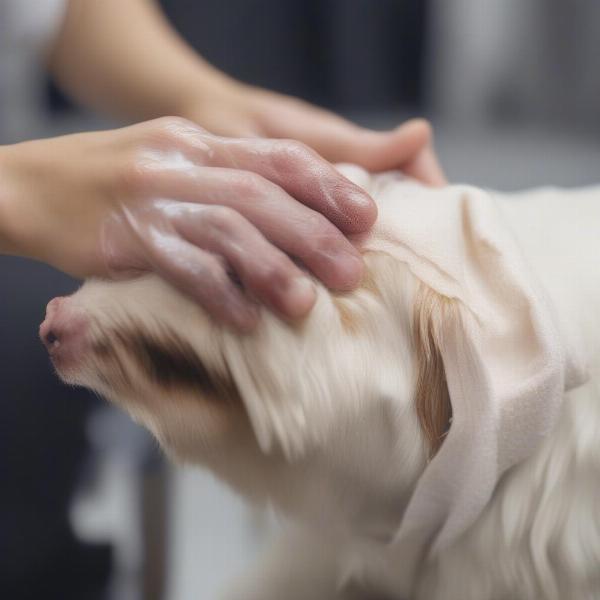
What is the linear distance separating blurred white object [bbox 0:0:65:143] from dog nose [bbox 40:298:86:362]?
0.25m

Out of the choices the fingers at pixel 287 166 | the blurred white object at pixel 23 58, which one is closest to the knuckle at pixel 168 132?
the fingers at pixel 287 166

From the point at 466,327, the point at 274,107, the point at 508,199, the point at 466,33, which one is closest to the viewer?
the point at 466,327

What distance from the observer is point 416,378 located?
333mm

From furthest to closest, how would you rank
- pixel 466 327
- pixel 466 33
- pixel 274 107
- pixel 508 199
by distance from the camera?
pixel 466 33 → pixel 274 107 → pixel 508 199 → pixel 466 327

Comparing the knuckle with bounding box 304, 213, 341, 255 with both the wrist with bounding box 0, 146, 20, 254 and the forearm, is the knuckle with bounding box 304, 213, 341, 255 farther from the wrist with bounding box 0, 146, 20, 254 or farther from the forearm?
the forearm

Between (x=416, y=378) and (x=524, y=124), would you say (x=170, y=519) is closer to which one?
(x=416, y=378)

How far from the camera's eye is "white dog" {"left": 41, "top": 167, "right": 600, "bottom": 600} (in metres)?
0.31

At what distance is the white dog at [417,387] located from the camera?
31 centimetres

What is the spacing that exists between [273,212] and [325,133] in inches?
8.5

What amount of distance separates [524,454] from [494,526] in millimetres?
39

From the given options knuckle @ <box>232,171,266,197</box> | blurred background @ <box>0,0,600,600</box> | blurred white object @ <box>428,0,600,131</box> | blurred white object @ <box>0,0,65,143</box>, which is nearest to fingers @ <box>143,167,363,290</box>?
knuckle @ <box>232,171,266,197</box>

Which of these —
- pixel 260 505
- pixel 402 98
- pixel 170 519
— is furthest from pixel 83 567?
pixel 402 98

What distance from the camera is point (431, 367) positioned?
1.09 feet

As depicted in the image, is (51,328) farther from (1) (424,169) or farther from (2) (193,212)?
(1) (424,169)
